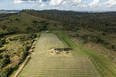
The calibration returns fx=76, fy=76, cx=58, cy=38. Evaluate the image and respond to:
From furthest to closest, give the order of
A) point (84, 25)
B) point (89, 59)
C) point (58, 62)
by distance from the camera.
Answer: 1. point (84, 25)
2. point (89, 59)
3. point (58, 62)

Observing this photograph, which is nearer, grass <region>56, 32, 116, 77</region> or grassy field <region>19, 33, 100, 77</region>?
grassy field <region>19, 33, 100, 77</region>

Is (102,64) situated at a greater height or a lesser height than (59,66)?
greater

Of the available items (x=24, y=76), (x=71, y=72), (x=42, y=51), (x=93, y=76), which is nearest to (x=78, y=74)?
(x=71, y=72)

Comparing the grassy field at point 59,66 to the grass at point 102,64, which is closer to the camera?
the grassy field at point 59,66

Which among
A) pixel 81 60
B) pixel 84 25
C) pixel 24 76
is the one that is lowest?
pixel 24 76

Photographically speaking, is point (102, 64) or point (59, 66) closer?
point (59, 66)

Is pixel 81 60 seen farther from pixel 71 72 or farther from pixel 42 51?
pixel 42 51

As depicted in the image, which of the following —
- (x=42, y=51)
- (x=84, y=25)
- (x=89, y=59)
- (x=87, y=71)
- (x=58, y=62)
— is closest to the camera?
(x=87, y=71)

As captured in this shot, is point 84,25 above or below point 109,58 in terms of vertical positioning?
above
